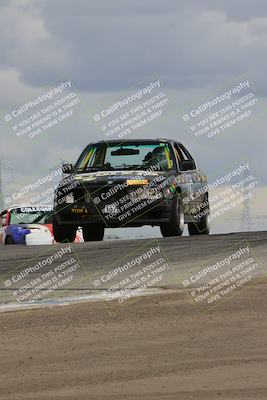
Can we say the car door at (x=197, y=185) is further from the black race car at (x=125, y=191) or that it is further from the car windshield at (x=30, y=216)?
the car windshield at (x=30, y=216)

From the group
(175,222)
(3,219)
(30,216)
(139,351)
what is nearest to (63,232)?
(175,222)

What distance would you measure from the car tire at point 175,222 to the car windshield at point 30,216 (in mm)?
8276

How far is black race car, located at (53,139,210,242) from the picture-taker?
917 inches

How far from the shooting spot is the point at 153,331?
12641 millimetres

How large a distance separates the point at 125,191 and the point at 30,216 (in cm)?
928

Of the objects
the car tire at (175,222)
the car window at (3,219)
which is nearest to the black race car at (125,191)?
the car tire at (175,222)

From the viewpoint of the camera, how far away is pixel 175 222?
23.7 m

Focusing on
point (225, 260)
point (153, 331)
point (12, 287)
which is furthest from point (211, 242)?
point (153, 331)

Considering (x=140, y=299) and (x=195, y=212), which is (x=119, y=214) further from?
(x=140, y=299)

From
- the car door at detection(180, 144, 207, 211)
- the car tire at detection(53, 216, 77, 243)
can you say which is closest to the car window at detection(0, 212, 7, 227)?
the car door at detection(180, 144, 207, 211)

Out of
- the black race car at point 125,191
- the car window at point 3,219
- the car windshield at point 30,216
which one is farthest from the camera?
the car windshield at point 30,216

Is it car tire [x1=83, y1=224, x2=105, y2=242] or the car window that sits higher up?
car tire [x1=83, y1=224, x2=105, y2=242]

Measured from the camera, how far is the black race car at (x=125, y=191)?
23.3 meters

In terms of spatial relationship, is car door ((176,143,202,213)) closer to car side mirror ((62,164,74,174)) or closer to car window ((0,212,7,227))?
car side mirror ((62,164,74,174))
